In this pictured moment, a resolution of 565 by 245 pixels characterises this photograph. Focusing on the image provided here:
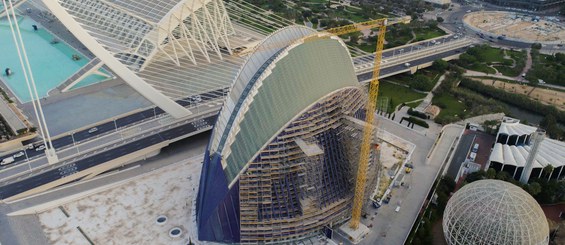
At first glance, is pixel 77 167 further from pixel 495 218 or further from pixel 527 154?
pixel 527 154

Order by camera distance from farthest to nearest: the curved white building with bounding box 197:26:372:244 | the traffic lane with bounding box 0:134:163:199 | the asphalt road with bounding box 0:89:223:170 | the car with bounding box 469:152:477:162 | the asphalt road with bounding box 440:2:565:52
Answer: the asphalt road with bounding box 440:2:565:52
the car with bounding box 469:152:477:162
the asphalt road with bounding box 0:89:223:170
the traffic lane with bounding box 0:134:163:199
the curved white building with bounding box 197:26:372:244

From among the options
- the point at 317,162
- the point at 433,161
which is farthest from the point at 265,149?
the point at 433,161

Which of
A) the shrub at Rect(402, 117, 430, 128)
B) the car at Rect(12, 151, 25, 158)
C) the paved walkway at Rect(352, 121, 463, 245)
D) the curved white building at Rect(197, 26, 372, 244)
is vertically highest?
the curved white building at Rect(197, 26, 372, 244)

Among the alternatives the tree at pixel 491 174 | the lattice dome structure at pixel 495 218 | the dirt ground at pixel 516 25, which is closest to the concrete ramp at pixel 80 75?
the lattice dome structure at pixel 495 218

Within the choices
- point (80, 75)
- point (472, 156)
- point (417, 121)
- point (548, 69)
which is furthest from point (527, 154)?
point (80, 75)

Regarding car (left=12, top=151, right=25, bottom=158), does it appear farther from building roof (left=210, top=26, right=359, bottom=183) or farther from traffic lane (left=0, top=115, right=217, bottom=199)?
building roof (left=210, top=26, right=359, bottom=183)

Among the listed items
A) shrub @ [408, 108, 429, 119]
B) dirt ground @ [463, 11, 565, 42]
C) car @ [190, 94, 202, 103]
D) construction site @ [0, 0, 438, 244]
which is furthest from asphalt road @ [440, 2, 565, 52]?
car @ [190, 94, 202, 103]

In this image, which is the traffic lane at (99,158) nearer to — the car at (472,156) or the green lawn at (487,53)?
the car at (472,156)
